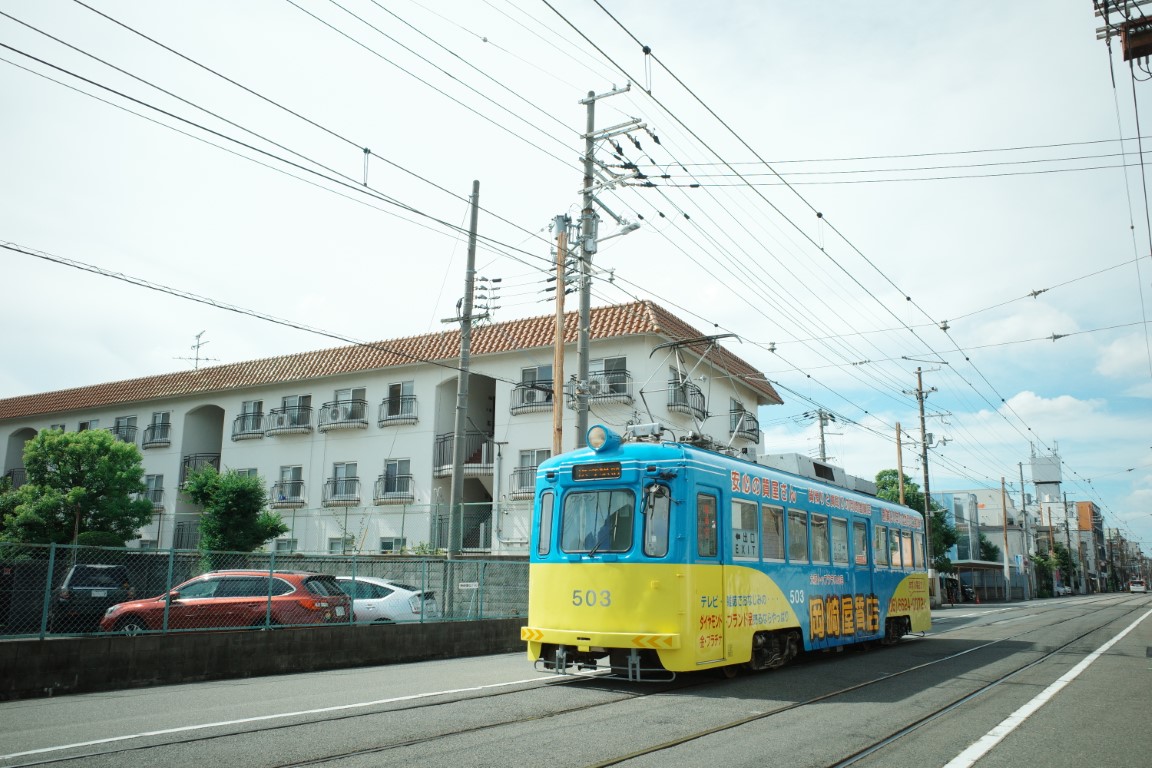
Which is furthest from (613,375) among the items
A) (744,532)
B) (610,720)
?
(610,720)

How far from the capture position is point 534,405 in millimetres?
31172

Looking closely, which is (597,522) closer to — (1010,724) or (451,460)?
(1010,724)

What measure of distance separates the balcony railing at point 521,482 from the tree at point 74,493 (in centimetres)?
1363

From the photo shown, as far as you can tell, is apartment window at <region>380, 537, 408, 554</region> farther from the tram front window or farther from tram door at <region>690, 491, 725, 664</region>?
tram door at <region>690, 491, 725, 664</region>

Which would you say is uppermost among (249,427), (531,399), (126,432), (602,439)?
(531,399)

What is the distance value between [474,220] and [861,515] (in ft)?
37.2

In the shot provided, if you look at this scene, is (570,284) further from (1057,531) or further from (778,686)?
(1057,531)

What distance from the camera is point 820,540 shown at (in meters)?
14.0

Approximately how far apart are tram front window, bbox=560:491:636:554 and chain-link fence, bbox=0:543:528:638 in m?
5.61

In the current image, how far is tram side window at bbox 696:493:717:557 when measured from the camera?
10.7 m

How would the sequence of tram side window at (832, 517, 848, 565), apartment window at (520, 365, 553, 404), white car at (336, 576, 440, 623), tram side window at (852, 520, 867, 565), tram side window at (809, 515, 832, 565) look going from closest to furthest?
tram side window at (809, 515, 832, 565), tram side window at (832, 517, 848, 565), tram side window at (852, 520, 867, 565), white car at (336, 576, 440, 623), apartment window at (520, 365, 553, 404)

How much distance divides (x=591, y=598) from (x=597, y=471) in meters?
1.59

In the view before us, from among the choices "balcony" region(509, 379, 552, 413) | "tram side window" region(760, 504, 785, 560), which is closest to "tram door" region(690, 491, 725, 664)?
"tram side window" region(760, 504, 785, 560)

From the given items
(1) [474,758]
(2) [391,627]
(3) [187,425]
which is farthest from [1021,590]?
(1) [474,758]
